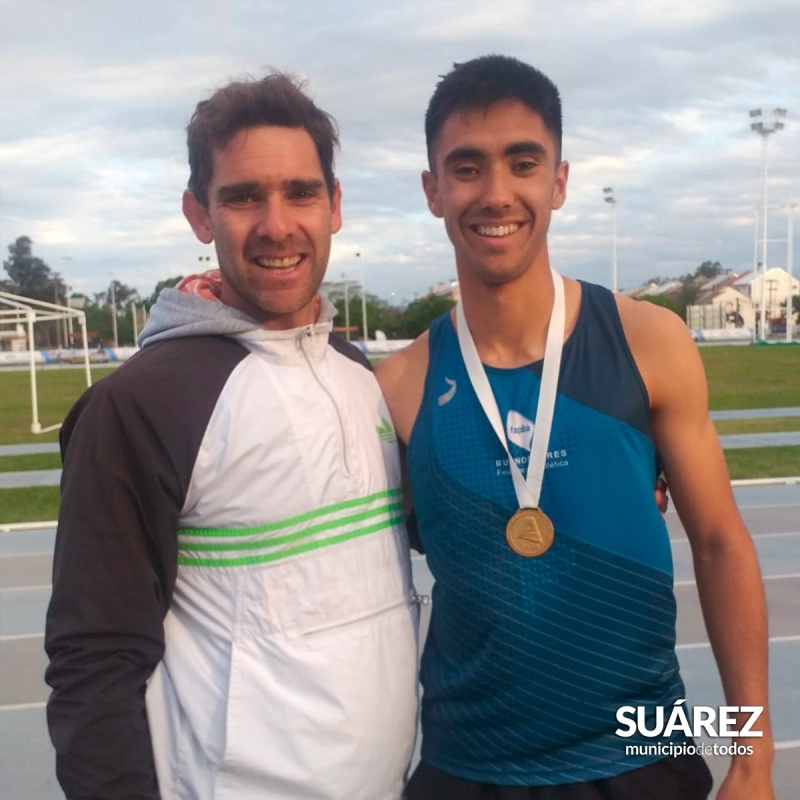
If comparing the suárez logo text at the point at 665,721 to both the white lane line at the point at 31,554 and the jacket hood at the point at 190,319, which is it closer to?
the jacket hood at the point at 190,319

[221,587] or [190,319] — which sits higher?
[190,319]

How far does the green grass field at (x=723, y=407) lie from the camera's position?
10.0 m

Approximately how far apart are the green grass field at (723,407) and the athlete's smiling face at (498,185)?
7718mm

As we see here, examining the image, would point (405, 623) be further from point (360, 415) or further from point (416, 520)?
point (360, 415)

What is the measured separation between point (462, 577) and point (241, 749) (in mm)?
592

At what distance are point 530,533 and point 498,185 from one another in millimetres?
789

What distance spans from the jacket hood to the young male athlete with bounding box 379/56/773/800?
0.49m

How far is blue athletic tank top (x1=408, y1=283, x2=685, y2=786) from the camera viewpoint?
2035 mm

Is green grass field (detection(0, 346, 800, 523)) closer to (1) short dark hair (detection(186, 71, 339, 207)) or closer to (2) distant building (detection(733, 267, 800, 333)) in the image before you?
(1) short dark hair (detection(186, 71, 339, 207))

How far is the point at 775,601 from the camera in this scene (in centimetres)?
571

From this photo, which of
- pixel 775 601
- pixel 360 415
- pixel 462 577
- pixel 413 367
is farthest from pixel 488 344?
pixel 775 601

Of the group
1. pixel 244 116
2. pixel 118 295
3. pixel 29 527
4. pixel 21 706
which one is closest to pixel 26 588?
pixel 29 527

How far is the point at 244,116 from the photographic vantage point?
200cm

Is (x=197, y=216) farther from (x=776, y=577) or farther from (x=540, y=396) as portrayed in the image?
(x=776, y=577)
